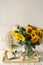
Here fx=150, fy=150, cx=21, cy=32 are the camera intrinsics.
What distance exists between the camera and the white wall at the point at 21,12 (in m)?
2.04

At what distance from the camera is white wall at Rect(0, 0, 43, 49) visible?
204cm

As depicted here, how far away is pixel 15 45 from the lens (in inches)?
80.2

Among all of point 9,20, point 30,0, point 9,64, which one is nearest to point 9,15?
point 9,20

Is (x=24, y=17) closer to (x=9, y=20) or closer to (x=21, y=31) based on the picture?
(x=9, y=20)

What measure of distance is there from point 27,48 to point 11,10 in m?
0.60

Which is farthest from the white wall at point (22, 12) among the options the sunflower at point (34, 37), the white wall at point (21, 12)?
the sunflower at point (34, 37)

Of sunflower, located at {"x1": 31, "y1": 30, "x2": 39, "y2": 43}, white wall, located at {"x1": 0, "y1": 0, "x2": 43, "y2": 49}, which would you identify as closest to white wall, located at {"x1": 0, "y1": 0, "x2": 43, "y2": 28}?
white wall, located at {"x1": 0, "y1": 0, "x2": 43, "y2": 49}

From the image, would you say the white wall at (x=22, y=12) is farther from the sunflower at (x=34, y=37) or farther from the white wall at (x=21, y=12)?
the sunflower at (x=34, y=37)

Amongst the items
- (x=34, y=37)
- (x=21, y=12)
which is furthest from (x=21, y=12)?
(x=34, y=37)

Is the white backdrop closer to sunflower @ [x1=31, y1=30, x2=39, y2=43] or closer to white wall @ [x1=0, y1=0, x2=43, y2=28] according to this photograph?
white wall @ [x1=0, y1=0, x2=43, y2=28]

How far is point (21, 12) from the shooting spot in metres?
2.05

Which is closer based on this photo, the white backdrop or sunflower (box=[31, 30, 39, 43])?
sunflower (box=[31, 30, 39, 43])

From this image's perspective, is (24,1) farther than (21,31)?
Yes

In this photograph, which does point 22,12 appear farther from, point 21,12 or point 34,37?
point 34,37
